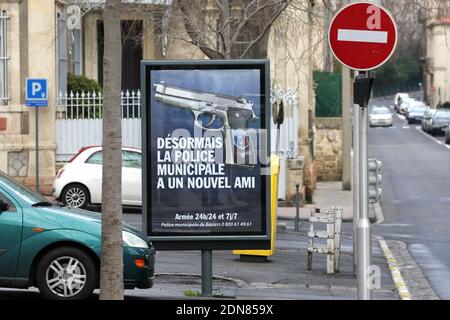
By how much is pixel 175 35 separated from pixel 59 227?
36.2 feet

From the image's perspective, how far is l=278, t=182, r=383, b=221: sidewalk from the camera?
25797 millimetres

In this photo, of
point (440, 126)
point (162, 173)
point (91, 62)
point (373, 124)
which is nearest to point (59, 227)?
point (162, 173)

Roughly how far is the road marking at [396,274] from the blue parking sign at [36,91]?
943cm

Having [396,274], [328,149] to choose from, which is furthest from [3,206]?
[328,149]

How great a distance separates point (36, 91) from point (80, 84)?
3.77 m

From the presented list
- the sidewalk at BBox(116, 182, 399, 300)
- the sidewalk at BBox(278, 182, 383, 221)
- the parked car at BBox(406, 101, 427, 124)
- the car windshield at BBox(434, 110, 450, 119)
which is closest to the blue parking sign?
the sidewalk at BBox(278, 182, 383, 221)

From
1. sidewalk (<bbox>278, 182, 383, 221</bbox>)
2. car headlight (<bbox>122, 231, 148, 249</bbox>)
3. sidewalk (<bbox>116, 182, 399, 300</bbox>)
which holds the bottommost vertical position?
sidewalk (<bbox>116, 182, 399, 300</bbox>)

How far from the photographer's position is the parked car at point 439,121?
64188 millimetres

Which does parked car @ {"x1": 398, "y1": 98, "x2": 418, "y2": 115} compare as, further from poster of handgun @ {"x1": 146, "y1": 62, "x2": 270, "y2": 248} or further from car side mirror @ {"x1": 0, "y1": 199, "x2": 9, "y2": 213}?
car side mirror @ {"x1": 0, "y1": 199, "x2": 9, "y2": 213}

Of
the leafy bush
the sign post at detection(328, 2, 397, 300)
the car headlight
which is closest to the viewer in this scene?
the sign post at detection(328, 2, 397, 300)

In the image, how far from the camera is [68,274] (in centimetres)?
1142

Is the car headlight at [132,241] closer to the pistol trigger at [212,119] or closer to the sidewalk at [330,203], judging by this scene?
the pistol trigger at [212,119]

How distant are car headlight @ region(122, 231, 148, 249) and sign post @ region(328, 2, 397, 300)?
258 centimetres

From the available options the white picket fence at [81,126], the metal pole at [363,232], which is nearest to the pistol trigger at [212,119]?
the metal pole at [363,232]
